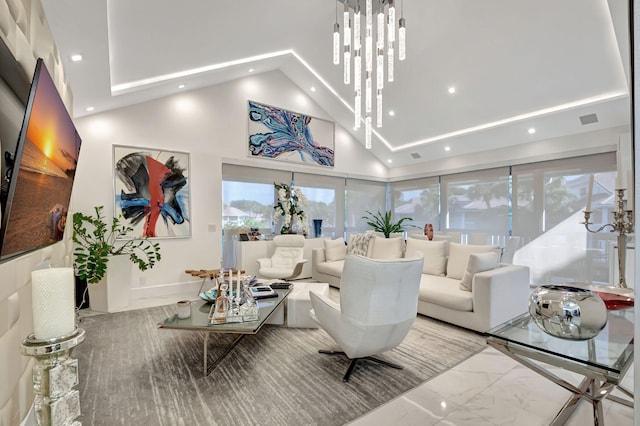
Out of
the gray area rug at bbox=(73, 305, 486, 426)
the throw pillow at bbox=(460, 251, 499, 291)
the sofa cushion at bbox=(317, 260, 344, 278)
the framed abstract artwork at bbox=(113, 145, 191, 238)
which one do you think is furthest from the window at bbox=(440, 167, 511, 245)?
the framed abstract artwork at bbox=(113, 145, 191, 238)

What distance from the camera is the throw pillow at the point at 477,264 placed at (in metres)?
3.14

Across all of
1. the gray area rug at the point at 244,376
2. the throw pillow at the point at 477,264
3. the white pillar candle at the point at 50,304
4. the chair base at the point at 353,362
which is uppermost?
the white pillar candle at the point at 50,304

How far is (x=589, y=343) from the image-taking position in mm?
1541

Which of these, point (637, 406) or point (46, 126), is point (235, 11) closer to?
point (46, 126)

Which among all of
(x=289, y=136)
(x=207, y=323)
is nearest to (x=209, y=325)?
(x=207, y=323)

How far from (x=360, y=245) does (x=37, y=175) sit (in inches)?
169

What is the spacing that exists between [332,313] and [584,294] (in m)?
1.50

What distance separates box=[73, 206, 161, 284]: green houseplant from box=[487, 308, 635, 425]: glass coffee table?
406cm

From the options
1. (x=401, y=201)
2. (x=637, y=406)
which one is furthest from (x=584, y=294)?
(x=401, y=201)

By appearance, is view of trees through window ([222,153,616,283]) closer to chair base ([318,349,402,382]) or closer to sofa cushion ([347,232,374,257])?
sofa cushion ([347,232,374,257])

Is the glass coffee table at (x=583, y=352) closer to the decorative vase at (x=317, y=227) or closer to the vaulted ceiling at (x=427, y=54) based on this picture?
the vaulted ceiling at (x=427, y=54)

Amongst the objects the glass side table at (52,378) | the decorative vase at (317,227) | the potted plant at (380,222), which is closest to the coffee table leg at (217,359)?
the glass side table at (52,378)

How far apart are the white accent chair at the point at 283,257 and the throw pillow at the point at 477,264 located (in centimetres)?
233

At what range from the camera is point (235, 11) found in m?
3.40
